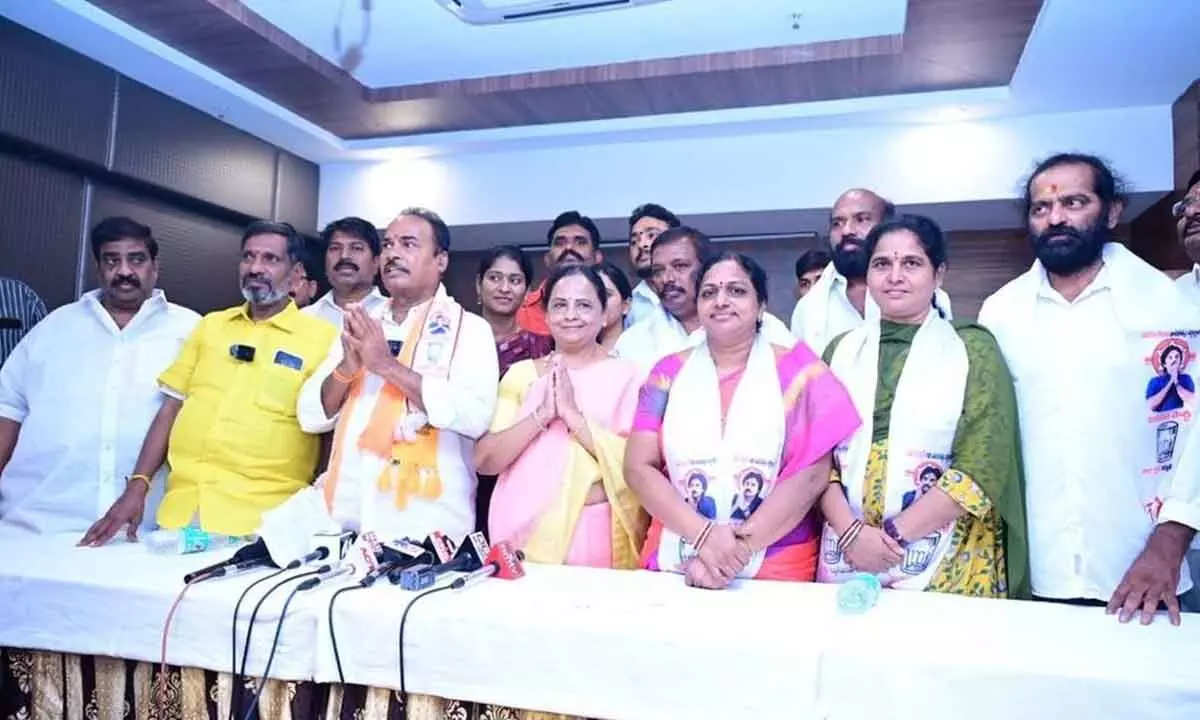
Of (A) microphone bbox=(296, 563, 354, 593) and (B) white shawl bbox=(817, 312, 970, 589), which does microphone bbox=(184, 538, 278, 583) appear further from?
(B) white shawl bbox=(817, 312, 970, 589)

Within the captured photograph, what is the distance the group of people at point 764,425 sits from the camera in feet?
5.70

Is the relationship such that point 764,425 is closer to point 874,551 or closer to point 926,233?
point 874,551

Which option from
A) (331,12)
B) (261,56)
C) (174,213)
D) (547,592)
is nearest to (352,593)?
(547,592)

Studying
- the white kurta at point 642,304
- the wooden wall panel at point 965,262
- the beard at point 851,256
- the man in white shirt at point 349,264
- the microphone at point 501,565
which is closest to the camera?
the microphone at point 501,565

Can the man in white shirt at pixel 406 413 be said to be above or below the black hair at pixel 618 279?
below

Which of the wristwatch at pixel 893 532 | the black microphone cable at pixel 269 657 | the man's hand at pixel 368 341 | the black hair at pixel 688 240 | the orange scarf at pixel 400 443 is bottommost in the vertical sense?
the black microphone cable at pixel 269 657

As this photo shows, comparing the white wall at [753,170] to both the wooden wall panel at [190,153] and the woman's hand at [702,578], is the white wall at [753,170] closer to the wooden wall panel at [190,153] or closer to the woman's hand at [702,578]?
the wooden wall panel at [190,153]

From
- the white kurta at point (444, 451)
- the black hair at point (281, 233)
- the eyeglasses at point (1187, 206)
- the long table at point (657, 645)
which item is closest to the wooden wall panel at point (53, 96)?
the black hair at point (281, 233)

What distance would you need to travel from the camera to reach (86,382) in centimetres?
261

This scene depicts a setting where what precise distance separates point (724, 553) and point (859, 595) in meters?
0.28

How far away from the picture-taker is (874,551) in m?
1.67

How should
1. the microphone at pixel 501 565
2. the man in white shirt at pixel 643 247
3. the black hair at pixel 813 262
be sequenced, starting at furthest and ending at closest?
1. the black hair at pixel 813 262
2. the man in white shirt at pixel 643 247
3. the microphone at pixel 501 565

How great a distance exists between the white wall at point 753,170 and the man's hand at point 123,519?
123 inches

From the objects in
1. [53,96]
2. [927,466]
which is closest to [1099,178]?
[927,466]
